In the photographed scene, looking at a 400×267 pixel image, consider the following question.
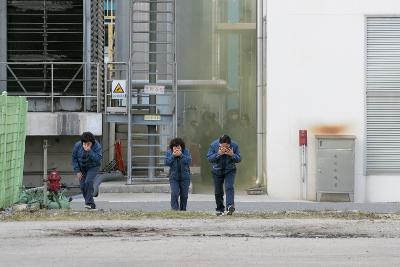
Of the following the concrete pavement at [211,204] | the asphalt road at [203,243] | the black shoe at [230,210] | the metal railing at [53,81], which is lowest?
the concrete pavement at [211,204]

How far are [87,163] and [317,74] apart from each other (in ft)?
23.1

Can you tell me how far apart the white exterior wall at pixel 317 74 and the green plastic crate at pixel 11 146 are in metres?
6.58

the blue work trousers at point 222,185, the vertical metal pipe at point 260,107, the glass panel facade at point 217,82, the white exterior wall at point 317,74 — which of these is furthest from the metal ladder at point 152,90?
the blue work trousers at point 222,185

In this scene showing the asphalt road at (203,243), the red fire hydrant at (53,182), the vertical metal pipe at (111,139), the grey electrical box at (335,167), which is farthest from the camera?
the vertical metal pipe at (111,139)

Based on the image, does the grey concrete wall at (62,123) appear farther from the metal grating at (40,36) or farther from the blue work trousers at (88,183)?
the blue work trousers at (88,183)

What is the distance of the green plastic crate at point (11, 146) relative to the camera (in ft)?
53.7

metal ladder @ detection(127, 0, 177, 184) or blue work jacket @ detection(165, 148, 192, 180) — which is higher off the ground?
metal ladder @ detection(127, 0, 177, 184)

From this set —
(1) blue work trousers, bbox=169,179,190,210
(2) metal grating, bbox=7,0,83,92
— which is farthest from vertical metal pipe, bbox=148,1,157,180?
(1) blue work trousers, bbox=169,179,190,210

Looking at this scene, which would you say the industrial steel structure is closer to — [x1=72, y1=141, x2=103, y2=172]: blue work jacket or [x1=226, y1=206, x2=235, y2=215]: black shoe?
[x1=72, y1=141, x2=103, y2=172]: blue work jacket

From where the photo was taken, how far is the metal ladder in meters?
22.7

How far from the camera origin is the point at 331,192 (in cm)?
2144

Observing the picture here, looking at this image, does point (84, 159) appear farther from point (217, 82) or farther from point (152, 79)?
point (217, 82)

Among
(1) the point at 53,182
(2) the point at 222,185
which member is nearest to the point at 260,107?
(2) the point at 222,185

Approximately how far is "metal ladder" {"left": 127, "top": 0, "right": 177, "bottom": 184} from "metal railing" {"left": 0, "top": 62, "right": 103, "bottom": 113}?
1.16 metres
